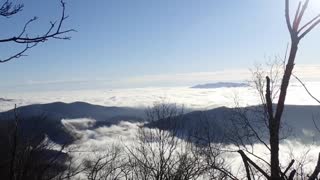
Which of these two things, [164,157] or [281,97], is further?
[164,157]

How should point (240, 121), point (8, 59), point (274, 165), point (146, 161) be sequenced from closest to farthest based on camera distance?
point (274, 165)
point (8, 59)
point (240, 121)
point (146, 161)

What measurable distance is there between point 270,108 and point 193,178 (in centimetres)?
2573

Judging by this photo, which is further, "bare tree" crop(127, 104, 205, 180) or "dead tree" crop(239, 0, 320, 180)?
"bare tree" crop(127, 104, 205, 180)

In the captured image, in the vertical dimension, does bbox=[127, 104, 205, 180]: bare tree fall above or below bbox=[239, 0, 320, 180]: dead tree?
below

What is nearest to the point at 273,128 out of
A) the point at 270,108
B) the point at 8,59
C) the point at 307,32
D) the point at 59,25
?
the point at 270,108

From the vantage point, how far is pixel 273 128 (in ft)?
5.56

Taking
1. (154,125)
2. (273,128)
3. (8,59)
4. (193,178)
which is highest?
(8,59)

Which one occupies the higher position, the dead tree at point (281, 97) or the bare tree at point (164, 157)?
the dead tree at point (281, 97)

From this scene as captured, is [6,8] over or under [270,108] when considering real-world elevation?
over

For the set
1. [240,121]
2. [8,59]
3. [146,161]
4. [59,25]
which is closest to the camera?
[59,25]

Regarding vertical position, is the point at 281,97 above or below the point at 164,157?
above

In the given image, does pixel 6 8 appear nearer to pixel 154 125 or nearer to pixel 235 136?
pixel 235 136

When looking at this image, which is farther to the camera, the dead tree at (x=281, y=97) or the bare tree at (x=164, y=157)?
the bare tree at (x=164, y=157)

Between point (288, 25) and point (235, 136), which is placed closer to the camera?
point (288, 25)
